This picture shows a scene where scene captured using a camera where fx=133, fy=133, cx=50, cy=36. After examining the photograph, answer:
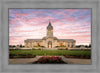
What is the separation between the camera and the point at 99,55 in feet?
17.1

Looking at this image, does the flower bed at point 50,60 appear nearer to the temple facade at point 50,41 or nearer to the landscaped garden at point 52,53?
the landscaped garden at point 52,53

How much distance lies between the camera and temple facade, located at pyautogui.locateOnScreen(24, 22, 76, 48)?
529 cm

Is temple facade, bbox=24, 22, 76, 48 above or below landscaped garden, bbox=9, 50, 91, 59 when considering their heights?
above

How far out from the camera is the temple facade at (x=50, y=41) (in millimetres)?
5285

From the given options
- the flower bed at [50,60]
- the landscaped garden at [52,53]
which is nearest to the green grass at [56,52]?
the landscaped garden at [52,53]

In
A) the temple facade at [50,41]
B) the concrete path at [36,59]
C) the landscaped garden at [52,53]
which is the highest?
the temple facade at [50,41]

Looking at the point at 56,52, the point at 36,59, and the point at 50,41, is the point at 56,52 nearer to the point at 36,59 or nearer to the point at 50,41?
the point at 50,41

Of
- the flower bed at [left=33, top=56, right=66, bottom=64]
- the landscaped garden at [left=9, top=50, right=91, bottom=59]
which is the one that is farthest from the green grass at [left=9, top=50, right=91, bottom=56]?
the flower bed at [left=33, top=56, right=66, bottom=64]

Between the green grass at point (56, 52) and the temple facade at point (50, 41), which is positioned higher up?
the temple facade at point (50, 41)

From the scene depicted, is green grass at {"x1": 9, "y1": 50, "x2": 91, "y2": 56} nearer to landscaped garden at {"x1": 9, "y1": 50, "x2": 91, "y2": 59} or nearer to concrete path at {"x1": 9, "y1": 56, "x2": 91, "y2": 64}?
landscaped garden at {"x1": 9, "y1": 50, "x2": 91, "y2": 59}

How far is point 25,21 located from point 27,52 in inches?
49.1

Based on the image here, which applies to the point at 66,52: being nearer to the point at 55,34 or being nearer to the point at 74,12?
the point at 55,34

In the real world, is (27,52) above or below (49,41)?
below
